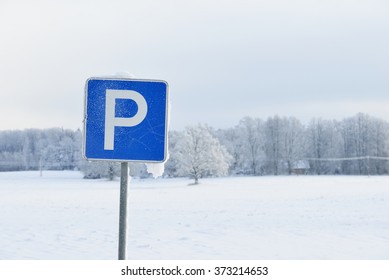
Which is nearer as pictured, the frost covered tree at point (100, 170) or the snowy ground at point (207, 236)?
the snowy ground at point (207, 236)

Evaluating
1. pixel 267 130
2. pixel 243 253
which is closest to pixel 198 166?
pixel 267 130

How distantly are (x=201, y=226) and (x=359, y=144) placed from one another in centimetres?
9722

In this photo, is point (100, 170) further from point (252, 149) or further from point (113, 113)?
point (113, 113)

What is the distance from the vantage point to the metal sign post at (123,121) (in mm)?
3867

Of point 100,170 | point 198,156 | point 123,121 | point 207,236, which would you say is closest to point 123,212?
point 123,121

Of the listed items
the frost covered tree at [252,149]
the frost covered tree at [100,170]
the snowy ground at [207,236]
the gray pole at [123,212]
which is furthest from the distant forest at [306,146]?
the gray pole at [123,212]

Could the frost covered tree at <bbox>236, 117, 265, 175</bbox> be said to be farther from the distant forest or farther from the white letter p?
the white letter p

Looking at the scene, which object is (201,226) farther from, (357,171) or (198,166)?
(357,171)

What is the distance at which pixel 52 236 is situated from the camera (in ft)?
45.1

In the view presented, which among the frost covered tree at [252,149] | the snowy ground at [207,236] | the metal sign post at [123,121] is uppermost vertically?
the frost covered tree at [252,149]

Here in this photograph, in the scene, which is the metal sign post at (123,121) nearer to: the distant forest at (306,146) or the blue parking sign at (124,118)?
the blue parking sign at (124,118)

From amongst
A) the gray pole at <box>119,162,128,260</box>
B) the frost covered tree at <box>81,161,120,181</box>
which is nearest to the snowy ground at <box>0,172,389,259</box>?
the gray pole at <box>119,162,128,260</box>

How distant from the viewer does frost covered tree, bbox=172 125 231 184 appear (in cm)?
6825

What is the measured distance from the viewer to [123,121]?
387cm
